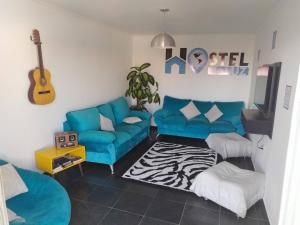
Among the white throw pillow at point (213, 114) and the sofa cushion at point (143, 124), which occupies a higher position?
the white throw pillow at point (213, 114)

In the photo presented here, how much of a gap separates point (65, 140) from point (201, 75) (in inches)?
140

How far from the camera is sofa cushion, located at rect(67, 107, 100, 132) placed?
352 cm

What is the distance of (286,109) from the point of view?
2031 mm

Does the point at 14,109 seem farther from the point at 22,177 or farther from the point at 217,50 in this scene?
the point at 217,50

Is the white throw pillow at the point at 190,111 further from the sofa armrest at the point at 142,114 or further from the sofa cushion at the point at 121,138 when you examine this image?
the sofa cushion at the point at 121,138

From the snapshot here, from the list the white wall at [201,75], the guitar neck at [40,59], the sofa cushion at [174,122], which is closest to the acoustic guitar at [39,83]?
the guitar neck at [40,59]

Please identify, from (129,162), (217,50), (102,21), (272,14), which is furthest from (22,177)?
(217,50)

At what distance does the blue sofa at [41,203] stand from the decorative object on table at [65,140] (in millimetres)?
818

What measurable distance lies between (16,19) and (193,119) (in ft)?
12.2

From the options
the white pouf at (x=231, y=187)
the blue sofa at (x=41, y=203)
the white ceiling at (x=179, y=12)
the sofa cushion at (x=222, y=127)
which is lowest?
the white pouf at (x=231, y=187)

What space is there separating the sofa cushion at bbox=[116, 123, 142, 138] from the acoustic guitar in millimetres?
1390

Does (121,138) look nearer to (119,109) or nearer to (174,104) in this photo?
(119,109)

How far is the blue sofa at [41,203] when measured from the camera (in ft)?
6.09

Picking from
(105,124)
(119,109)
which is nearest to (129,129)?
(105,124)
